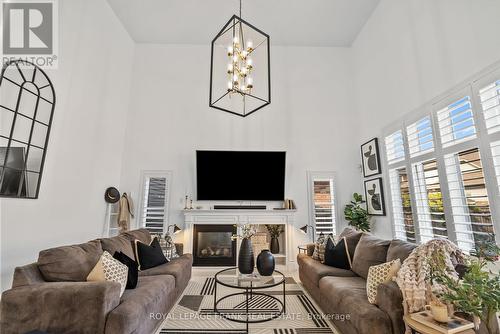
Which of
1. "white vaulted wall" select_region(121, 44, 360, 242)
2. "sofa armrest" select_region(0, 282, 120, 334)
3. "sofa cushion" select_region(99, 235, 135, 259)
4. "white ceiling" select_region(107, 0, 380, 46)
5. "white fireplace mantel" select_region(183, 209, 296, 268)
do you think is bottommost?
"sofa armrest" select_region(0, 282, 120, 334)

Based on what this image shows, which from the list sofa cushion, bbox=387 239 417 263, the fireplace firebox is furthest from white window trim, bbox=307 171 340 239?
sofa cushion, bbox=387 239 417 263

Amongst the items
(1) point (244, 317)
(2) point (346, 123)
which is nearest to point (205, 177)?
(1) point (244, 317)

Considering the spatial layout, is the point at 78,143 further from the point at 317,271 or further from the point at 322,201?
the point at 322,201

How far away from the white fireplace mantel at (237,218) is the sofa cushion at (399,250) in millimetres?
2576

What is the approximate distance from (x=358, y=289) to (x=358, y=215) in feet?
9.55

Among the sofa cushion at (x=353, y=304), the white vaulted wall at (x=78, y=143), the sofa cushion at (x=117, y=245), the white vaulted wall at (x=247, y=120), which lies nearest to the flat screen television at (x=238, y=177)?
the white vaulted wall at (x=247, y=120)

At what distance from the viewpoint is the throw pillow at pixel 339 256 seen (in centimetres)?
332

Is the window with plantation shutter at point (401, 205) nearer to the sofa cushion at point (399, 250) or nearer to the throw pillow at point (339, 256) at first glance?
the throw pillow at point (339, 256)

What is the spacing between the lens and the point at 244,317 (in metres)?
2.84

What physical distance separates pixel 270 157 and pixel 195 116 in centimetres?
211

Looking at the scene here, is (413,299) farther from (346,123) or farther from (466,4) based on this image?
(346,123)

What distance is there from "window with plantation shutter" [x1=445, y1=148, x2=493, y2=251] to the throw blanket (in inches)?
50.5

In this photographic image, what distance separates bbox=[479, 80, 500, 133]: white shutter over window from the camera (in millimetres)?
2645

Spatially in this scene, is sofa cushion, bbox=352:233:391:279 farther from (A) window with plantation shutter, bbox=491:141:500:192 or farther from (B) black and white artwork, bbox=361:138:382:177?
(B) black and white artwork, bbox=361:138:382:177
